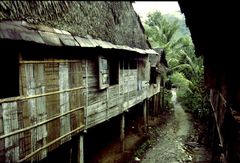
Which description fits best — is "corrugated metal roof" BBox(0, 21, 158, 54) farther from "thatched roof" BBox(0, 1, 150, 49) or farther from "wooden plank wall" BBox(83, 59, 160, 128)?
"wooden plank wall" BBox(83, 59, 160, 128)

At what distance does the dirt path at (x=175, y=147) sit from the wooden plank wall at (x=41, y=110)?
6.03 meters

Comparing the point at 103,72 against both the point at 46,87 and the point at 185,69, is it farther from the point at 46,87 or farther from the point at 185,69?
the point at 185,69

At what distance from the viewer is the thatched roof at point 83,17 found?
5.55 meters

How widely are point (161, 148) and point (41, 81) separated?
374 inches

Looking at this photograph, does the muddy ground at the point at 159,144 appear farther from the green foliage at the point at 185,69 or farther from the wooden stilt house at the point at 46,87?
the wooden stilt house at the point at 46,87

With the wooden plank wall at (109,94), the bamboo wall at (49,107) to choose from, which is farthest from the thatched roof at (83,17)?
the wooden plank wall at (109,94)

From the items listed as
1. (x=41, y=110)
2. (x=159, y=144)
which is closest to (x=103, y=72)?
(x=41, y=110)

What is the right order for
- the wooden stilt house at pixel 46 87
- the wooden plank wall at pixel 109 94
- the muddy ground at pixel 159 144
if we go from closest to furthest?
the wooden stilt house at pixel 46 87 < the wooden plank wall at pixel 109 94 < the muddy ground at pixel 159 144

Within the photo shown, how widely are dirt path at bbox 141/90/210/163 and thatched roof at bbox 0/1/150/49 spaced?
18.1 ft

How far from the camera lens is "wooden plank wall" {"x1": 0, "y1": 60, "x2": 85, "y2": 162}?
5.33m

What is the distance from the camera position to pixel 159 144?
14.8m

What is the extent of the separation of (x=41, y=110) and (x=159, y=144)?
385 inches

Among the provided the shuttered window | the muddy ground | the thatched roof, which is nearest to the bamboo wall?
the shuttered window

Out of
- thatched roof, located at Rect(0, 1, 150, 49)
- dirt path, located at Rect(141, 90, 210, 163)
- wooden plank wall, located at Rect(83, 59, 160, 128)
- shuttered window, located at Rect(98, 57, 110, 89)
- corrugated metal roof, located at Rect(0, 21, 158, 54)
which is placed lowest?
dirt path, located at Rect(141, 90, 210, 163)
